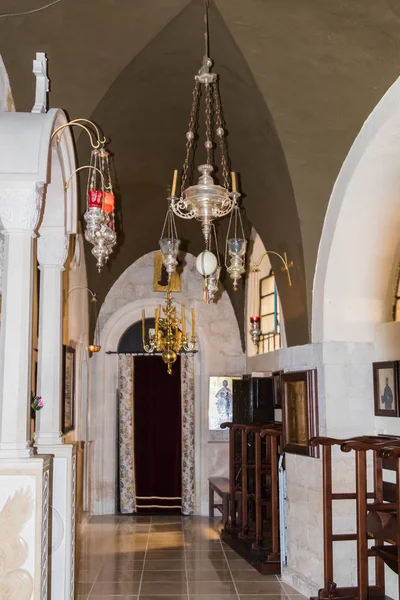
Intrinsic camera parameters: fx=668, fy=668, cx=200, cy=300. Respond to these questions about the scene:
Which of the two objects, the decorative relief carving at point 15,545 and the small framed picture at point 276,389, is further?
the small framed picture at point 276,389

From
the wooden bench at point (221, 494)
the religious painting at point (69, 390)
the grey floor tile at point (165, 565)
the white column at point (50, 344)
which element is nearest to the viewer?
the white column at point (50, 344)

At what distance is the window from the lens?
28.6 feet

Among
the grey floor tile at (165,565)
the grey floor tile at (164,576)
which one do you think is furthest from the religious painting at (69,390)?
the grey floor tile at (164,576)

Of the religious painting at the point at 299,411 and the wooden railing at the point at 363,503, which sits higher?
the religious painting at the point at 299,411

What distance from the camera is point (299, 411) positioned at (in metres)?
6.00

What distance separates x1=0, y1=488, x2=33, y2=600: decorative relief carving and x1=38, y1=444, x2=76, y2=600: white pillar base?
0.74 metres

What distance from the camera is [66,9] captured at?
476 centimetres

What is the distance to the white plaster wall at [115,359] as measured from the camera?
9.74 metres

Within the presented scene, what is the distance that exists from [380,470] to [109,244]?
2.72 m

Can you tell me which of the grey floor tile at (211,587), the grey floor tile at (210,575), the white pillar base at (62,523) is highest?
the white pillar base at (62,523)

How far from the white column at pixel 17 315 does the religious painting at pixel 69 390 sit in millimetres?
3590

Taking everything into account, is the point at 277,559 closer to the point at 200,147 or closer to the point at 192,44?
the point at 200,147

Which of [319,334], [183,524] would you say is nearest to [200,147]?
[319,334]

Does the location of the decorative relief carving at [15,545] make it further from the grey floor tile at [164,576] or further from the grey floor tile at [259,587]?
the grey floor tile at [164,576]
